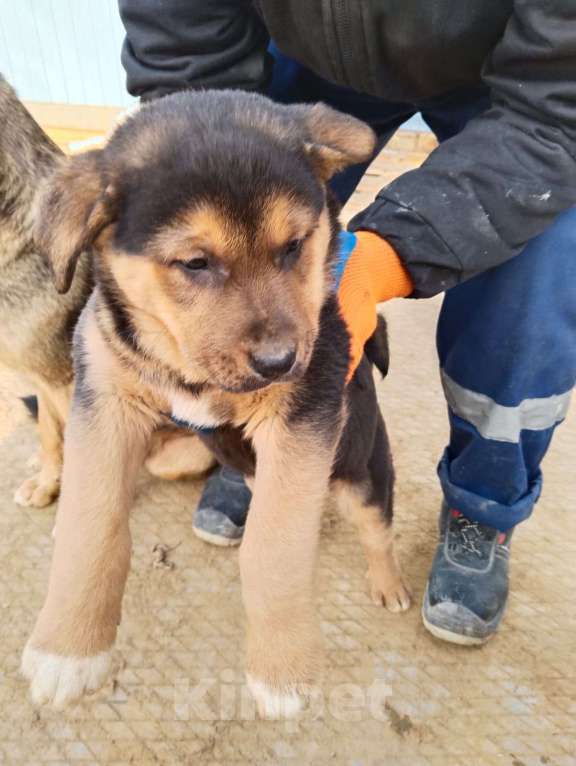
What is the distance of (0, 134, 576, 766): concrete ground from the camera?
62.7 inches

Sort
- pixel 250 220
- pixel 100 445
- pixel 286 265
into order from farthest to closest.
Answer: pixel 100 445, pixel 286 265, pixel 250 220

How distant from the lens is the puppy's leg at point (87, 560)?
4.38ft

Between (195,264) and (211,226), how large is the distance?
92 mm

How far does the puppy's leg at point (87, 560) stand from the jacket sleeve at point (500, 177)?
2.70 feet

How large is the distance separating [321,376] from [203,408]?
27cm

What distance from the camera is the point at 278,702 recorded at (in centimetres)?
130

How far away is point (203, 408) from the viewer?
58.1 inches

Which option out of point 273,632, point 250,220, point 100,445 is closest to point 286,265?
point 250,220

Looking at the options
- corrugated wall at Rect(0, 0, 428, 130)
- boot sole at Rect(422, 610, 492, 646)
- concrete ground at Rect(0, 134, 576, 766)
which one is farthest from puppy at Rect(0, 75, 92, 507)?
corrugated wall at Rect(0, 0, 428, 130)

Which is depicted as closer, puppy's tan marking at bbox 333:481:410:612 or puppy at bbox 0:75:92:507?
puppy's tan marking at bbox 333:481:410:612

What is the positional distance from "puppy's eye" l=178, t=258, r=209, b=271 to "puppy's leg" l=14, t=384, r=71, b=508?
1156mm

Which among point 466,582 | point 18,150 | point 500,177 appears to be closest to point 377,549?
point 466,582

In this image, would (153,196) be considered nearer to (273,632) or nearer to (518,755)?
(273,632)

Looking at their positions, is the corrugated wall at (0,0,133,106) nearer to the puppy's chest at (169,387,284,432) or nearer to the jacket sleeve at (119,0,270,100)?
the jacket sleeve at (119,0,270,100)
